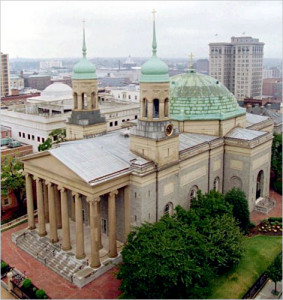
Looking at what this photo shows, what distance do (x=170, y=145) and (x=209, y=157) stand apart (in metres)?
10.5

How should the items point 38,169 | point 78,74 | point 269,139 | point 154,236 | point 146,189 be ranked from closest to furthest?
point 154,236
point 146,189
point 38,169
point 78,74
point 269,139

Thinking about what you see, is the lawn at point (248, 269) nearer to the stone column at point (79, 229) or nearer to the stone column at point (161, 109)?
the stone column at point (79, 229)

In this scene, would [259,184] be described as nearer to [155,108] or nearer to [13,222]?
[155,108]

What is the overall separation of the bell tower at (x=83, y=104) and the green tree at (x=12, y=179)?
1038 cm

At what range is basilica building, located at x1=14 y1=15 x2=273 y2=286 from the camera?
4272 centimetres

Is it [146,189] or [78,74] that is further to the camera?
[78,74]

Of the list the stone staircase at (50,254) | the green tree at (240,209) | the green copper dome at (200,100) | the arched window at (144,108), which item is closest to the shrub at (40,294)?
the stone staircase at (50,254)

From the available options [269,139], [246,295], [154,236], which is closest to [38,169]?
[154,236]

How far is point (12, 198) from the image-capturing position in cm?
6288

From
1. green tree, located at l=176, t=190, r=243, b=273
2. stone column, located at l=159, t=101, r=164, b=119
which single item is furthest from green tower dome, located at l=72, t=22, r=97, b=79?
green tree, located at l=176, t=190, r=243, b=273

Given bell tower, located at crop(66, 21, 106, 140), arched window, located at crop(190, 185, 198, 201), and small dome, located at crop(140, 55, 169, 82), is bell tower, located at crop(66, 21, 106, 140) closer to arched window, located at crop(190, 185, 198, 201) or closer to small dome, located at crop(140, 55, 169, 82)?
small dome, located at crop(140, 55, 169, 82)

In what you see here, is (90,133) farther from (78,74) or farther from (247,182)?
(247,182)

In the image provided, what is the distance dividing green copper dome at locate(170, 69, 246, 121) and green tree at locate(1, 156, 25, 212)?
2442 cm

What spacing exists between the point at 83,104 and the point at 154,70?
1468 cm
